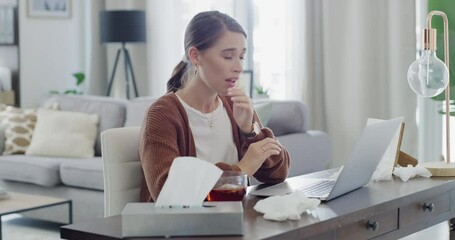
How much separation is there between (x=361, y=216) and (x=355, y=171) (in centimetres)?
17

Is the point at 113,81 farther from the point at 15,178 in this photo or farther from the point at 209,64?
the point at 209,64

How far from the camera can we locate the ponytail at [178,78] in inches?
97.5

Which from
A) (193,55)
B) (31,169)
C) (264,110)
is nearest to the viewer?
(193,55)

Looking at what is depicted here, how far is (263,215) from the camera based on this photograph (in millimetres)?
1747

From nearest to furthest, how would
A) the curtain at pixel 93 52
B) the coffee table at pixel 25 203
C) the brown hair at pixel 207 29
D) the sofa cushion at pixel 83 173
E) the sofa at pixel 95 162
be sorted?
the brown hair at pixel 207 29, the coffee table at pixel 25 203, the sofa at pixel 95 162, the sofa cushion at pixel 83 173, the curtain at pixel 93 52

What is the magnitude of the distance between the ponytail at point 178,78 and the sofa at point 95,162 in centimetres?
198

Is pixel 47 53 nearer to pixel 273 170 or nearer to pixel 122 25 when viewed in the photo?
pixel 122 25

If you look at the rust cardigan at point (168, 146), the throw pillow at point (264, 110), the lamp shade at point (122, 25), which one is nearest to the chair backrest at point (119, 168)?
the rust cardigan at point (168, 146)

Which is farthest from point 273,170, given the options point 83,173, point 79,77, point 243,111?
point 79,77

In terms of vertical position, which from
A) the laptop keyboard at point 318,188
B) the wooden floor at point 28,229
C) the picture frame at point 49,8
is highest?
the picture frame at point 49,8

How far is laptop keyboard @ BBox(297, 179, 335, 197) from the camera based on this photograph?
206 centimetres

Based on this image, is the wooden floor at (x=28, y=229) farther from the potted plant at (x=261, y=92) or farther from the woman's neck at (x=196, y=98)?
the woman's neck at (x=196, y=98)

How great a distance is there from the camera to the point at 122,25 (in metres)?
6.21

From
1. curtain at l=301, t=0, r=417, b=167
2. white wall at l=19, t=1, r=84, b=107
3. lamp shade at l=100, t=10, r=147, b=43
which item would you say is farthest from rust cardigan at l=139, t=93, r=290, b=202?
white wall at l=19, t=1, r=84, b=107
